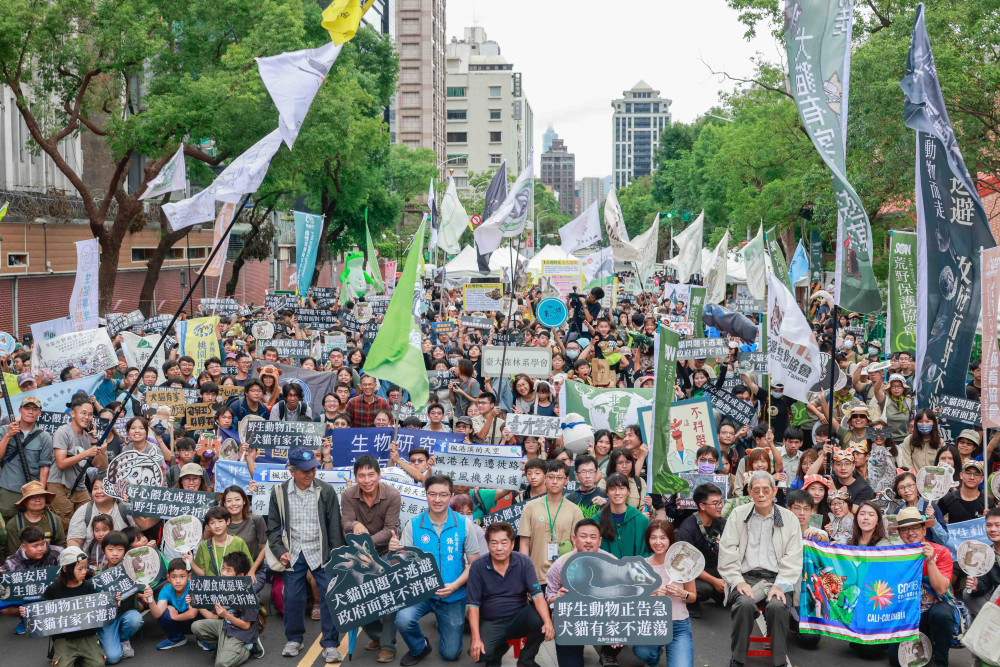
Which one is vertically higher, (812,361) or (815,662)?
(812,361)

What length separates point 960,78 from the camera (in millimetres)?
→ 16234

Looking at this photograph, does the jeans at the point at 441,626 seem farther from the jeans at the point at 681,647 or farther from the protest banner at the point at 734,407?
the protest banner at the point at 734,407

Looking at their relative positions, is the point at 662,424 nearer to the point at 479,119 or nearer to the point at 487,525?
the point at 487,525

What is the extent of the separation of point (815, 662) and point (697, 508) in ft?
5.83

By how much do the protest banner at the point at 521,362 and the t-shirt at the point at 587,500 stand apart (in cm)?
468

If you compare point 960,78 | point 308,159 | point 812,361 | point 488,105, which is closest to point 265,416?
point 812,361

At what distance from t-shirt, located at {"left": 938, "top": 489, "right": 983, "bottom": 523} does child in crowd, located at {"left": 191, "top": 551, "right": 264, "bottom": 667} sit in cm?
551

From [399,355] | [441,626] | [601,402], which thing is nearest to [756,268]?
[601,402]

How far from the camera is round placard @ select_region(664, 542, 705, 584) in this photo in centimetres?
709

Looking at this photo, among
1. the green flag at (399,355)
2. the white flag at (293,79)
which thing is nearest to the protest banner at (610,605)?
the green flag at (399,355)

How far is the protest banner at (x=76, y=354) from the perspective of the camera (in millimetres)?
13703

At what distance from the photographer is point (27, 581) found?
25.7 ft


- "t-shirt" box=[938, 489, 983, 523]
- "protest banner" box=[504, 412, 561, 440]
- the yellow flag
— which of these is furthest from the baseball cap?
"t-shirt" box=[938, 489, 983, 523]

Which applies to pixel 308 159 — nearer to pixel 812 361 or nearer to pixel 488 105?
pixel 812 361
